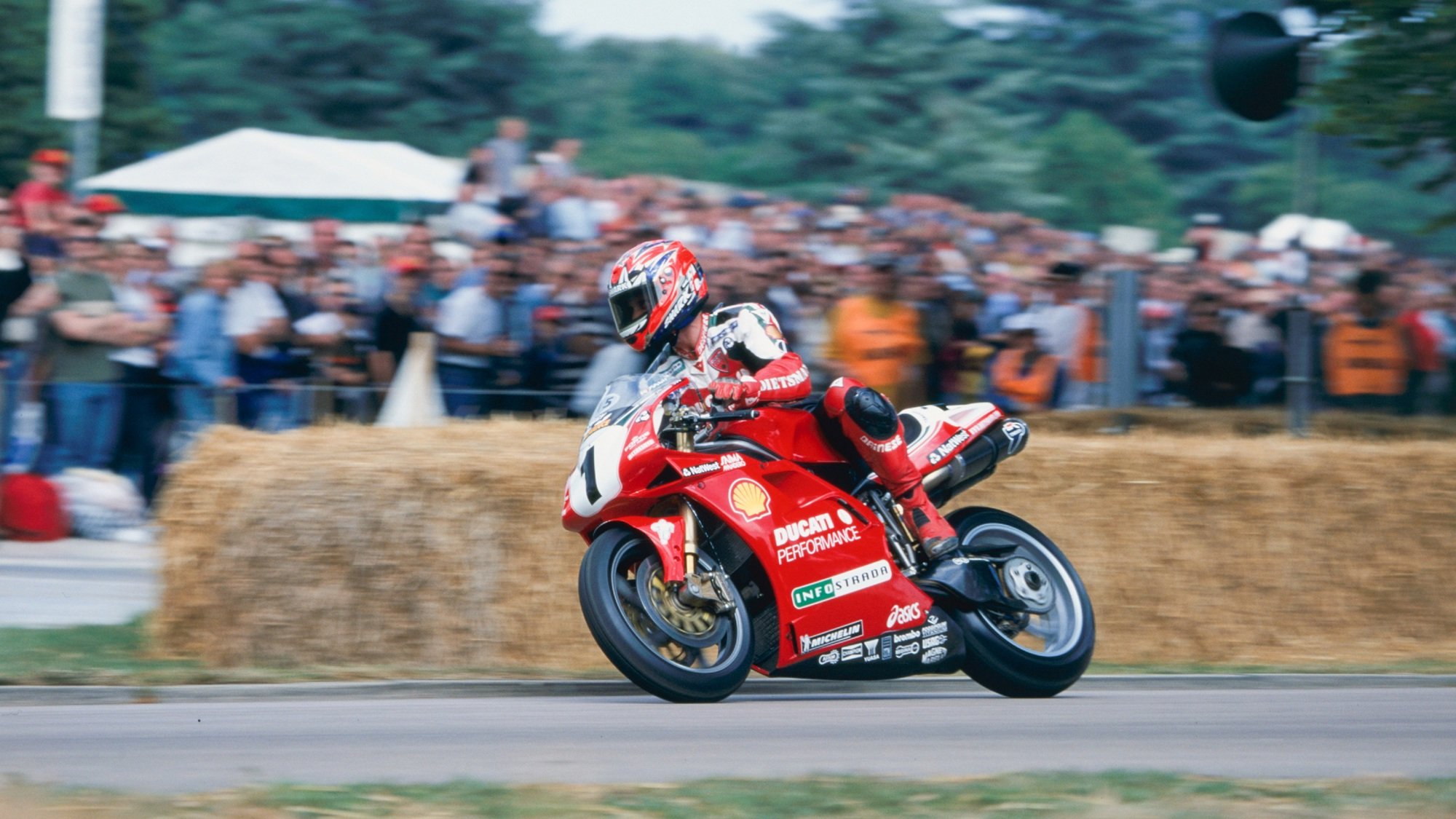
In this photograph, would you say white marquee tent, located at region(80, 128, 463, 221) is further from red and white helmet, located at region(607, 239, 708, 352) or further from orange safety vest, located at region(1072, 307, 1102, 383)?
red and white helmet, located at region(607, 239, 708, 352)

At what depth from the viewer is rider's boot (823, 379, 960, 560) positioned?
684 centimetres

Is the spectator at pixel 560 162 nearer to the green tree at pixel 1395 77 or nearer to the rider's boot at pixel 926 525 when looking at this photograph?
the green tree at pixel 1395 77

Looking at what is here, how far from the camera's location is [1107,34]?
36.7 m

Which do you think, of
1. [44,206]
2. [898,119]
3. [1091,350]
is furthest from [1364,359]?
[898,119]

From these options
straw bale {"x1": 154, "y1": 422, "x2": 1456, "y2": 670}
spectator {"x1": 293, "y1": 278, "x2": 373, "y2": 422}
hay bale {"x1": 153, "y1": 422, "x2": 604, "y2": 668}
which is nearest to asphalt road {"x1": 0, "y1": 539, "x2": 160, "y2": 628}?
hay bale {"x1": 153, "y1": 422, "x2": 604, "y2": 668}

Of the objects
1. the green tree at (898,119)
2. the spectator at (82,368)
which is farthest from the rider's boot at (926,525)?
the green tree at (898,119)

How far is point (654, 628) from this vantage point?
21.0ft

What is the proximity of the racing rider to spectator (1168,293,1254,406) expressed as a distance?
4.65m

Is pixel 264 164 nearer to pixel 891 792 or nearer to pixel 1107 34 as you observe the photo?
pixel 891 792

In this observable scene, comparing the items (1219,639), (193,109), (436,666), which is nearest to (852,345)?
(1219,639)

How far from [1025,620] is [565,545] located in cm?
212

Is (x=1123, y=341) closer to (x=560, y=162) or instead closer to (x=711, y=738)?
(x=711, y=738)

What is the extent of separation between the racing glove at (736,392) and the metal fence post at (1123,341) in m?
4.46

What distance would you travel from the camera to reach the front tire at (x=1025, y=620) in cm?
698
